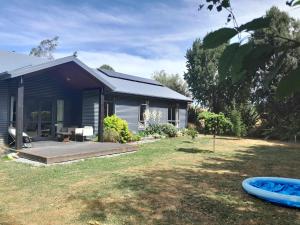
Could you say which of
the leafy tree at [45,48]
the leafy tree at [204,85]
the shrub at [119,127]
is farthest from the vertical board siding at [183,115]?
the leafy tree at [45,48]

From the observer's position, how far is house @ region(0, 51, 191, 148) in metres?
14.9

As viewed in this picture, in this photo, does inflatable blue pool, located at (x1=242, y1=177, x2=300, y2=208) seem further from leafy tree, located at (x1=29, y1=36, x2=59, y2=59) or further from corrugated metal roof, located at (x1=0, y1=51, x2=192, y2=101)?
leafy tree, located at (x1=29, y1=36, x2=59, y2=59)

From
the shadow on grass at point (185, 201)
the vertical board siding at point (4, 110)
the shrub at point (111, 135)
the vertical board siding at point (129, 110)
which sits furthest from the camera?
the vertical board siding at point (129, 110)

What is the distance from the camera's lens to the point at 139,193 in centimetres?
717

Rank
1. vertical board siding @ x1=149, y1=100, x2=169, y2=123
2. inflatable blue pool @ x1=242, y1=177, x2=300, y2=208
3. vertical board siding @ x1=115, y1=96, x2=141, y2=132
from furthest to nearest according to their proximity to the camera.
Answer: vertical board siding @ x1=149, y1=100, x2=169, y2=123 < vertical board siding @ x1=115, y1=96, x2=141, y2=132 < inflatable blue pool @ x1=242, y1=177, x2=300, y2=208

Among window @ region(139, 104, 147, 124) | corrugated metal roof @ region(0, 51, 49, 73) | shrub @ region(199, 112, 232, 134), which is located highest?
corrugated metal roof @ region(0, 51, 49, 73)

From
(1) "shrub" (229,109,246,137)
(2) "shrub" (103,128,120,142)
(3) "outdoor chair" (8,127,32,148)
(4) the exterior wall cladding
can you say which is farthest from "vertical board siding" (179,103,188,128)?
(3) "outdoor chair" (8,127,32,148)

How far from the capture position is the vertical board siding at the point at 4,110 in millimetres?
14779

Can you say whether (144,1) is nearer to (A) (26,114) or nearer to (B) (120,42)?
(A) (26,114)

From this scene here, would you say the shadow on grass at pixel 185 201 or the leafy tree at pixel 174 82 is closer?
the shadow on grass at pixel 185 201

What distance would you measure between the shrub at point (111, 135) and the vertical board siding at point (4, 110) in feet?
16.3

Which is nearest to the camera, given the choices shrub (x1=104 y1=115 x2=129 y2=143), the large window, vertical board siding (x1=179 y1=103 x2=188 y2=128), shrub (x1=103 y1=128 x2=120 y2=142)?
shrub (x1=103 y1=128 x2=120 y2=142)

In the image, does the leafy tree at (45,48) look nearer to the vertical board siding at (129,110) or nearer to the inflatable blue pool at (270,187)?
the vertical board siding at (129,110)

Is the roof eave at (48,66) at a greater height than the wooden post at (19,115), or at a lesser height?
greater
